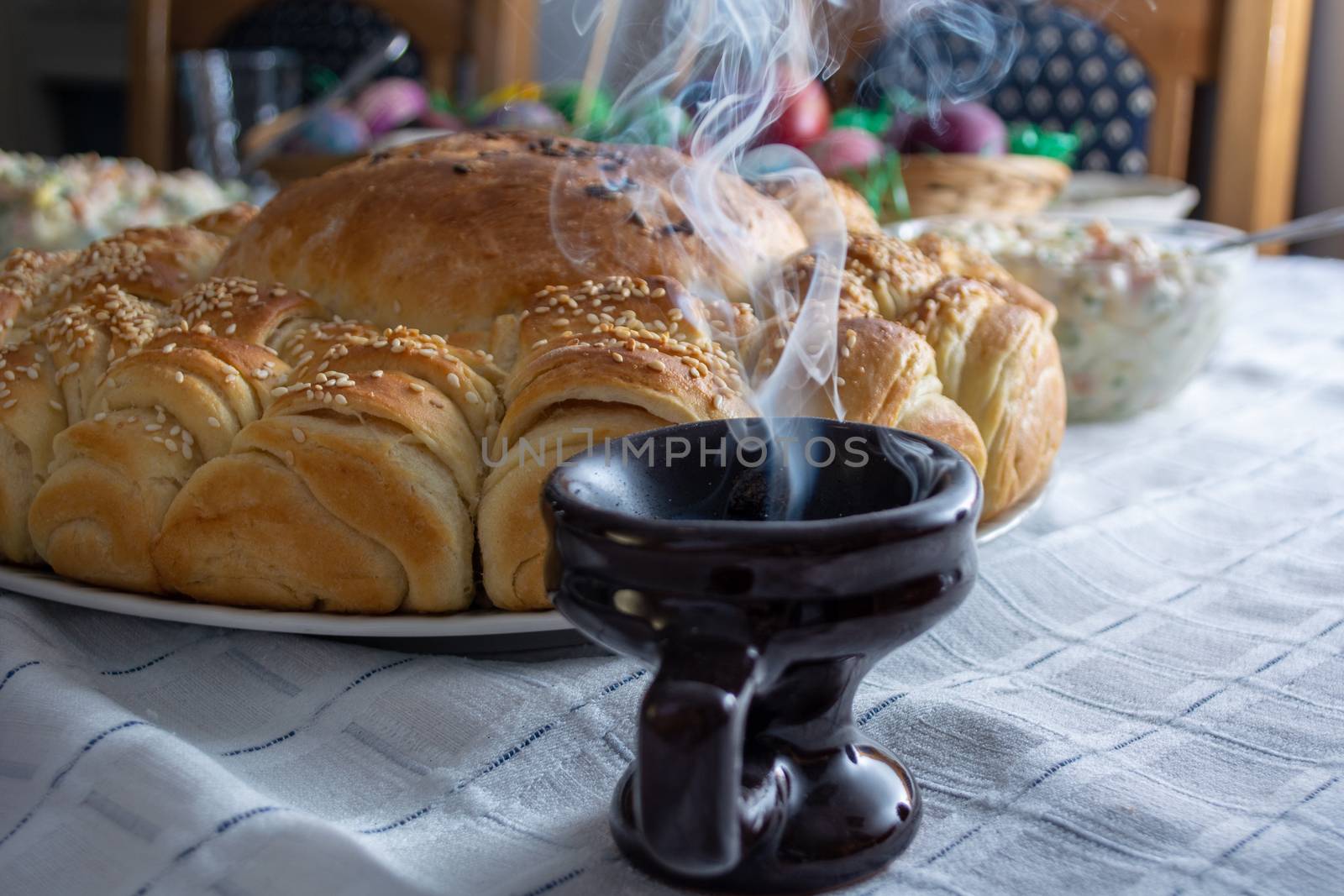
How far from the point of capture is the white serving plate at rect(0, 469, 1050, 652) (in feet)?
2.57

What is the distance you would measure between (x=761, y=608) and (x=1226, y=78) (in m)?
2.60

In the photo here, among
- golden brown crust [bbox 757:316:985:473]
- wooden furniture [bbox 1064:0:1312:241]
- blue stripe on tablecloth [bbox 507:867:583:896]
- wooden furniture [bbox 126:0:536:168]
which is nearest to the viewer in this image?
blue stripe on tablecloth [bbox 507:867:583:896]

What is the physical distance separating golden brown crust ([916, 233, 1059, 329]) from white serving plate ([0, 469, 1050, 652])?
0.52 meters

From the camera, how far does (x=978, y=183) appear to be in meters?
1.77

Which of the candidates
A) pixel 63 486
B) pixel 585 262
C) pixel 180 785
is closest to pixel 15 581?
pixel 63 486

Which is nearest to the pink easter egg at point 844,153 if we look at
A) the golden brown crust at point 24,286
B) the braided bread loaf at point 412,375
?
the braided bread loaf at point 412,375

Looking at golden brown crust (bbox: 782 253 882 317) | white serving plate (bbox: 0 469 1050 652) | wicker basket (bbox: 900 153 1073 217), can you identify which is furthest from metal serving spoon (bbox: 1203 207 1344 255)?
white serving plate (bbox: 0 469 1050 652)

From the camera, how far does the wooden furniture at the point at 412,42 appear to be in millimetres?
3254

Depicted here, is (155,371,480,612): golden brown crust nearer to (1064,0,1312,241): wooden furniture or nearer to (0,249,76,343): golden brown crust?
(0,249,76,343): golden brown crust

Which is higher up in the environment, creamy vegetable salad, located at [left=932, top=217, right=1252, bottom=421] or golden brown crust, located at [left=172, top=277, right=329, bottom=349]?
golden brown crust, located at [left=172, top=277, right=329, bottom=349]

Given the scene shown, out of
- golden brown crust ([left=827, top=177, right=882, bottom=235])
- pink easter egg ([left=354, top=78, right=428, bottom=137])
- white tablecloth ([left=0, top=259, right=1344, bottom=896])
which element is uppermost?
pink easter egg ([left=354, top=78, right=428, bottom=137])

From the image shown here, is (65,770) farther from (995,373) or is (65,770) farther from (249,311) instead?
(995,373)

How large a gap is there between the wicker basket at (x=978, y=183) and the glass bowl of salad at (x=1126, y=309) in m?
0.32

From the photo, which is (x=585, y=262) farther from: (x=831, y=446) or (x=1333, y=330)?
(x=1333, y=330)
